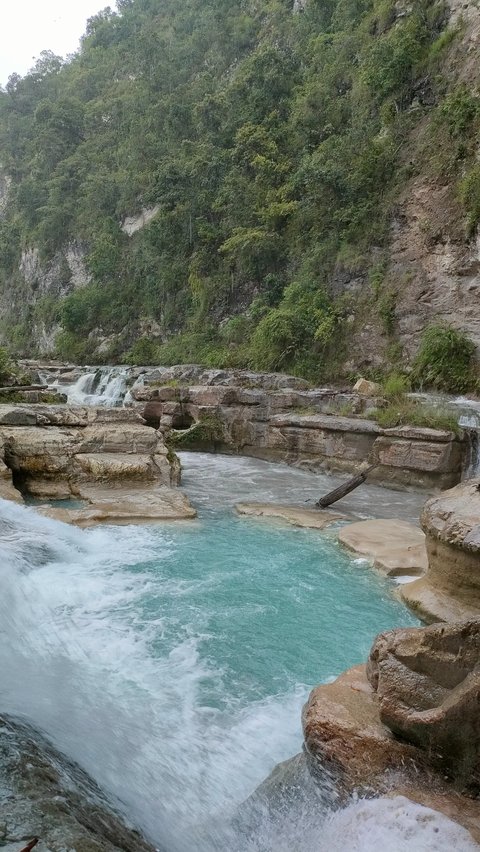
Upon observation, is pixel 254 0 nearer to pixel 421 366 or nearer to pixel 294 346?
pixel 294 346

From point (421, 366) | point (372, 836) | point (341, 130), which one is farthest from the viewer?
point (341, 130)

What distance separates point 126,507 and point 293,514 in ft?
7.71

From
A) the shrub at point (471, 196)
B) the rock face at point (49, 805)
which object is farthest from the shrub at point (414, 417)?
the rock face at point (49, 805)

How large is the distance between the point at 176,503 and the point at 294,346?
10.1 metres

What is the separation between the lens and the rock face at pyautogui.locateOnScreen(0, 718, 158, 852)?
1.88 metres

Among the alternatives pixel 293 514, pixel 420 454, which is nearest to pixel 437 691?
pixel 293 514

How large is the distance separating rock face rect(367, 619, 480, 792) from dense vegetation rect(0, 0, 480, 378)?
14.1 meters

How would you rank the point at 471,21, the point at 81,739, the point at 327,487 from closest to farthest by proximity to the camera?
the point at 81,739 < the point at 327,487 < the point at 471,21

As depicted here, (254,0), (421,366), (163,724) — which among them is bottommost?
(163,724)

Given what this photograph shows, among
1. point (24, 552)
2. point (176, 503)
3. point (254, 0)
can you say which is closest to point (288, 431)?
point (176, 503)

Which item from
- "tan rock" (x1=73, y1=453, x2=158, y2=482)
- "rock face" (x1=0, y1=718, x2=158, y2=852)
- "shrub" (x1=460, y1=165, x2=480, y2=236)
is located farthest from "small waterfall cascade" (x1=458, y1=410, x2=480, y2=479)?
"rock face" (x1=0, y1=718, x2=158, y2=852)

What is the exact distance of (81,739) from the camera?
9.69ft

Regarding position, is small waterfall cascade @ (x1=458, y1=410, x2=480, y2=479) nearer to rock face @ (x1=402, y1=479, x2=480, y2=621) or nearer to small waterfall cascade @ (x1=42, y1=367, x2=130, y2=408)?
rock face @ (x1=402, y1=479, x2=480, y2=621)

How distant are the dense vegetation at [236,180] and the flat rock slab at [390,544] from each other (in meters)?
9.95
